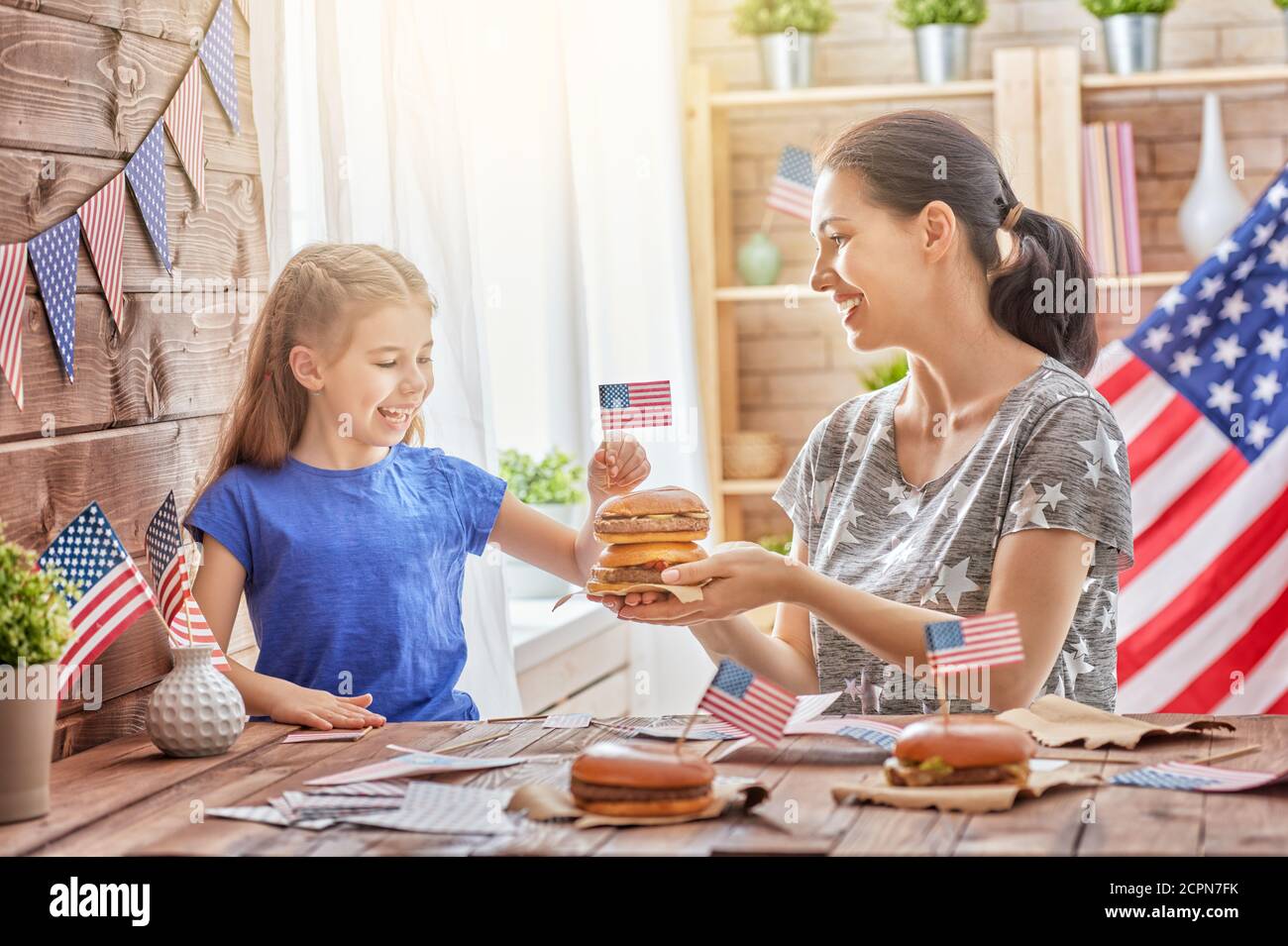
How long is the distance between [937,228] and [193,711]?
1.21 meters

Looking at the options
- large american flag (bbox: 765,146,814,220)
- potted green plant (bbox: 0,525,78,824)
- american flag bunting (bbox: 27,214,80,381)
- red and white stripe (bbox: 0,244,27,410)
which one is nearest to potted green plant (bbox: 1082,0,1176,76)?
large american flag (bbox: 765,146,814,220)

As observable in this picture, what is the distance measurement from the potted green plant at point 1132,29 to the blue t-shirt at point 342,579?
2.87 metres

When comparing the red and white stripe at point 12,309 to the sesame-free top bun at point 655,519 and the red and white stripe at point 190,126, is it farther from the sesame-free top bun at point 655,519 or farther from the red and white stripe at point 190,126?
the sesame-free top bun at point 655,519

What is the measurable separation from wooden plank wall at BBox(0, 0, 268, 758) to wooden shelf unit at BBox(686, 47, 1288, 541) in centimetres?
226

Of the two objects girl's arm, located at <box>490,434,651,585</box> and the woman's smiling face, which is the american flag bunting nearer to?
girl's arm, located at <box>490,434,651,585</box>

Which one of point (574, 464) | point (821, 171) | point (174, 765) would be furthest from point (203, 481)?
point (574, 464)

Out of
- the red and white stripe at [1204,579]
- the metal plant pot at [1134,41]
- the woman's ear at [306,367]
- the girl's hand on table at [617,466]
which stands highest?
the metal plant pot at [1134,41]

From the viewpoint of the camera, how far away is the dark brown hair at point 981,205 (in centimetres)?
209

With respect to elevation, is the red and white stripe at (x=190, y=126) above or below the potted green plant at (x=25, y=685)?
above

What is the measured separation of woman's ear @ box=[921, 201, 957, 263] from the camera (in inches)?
82.5

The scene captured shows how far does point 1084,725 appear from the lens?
63.7 inches

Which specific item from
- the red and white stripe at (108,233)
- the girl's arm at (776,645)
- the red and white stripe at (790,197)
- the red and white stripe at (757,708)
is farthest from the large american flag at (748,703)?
the red and white stripe at (790,197)

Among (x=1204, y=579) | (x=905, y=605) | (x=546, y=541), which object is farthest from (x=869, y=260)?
(x=1204, y=579)
